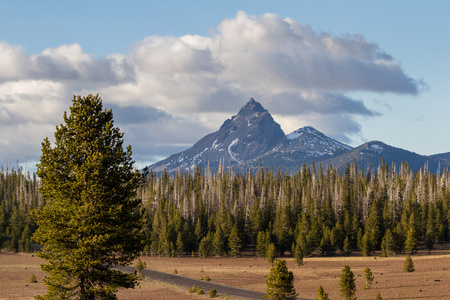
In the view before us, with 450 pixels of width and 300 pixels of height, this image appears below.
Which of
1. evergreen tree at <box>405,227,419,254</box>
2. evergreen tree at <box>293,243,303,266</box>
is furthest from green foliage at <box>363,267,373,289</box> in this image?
evergreen tree at <box>405,227,419,254</box>

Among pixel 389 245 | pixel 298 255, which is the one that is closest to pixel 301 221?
pixel 389 245

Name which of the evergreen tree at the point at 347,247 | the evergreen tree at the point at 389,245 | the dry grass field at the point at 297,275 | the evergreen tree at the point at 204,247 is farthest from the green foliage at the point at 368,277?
the evergreen tree at the point at 204,247

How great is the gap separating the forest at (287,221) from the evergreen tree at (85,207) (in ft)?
268

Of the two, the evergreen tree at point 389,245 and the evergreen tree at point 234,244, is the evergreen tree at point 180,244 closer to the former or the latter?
the evergreen tree at point 234,244

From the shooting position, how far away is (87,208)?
28938 millimetres

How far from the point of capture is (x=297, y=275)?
304 feet

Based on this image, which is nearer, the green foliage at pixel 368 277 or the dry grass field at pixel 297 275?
the dry grass field at pixel 297 275

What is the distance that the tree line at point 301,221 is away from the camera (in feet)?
414

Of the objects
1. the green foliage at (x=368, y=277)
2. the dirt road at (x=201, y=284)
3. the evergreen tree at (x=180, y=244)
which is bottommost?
A: the dirt road at (x=201, y=284)

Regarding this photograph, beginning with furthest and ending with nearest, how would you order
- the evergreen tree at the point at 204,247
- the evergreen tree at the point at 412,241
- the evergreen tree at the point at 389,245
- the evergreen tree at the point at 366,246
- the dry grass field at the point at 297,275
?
1. the evergreen tree at the point at 204,247
2. the evergreen tree at the point at 366,246
3. the evergreen tree at the point at 412,241
4. the evergreen tree at the point at 389,245
5. the dry grass field at the point at 297,275

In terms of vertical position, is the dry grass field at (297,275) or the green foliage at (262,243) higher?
the green foliage at (262,243)

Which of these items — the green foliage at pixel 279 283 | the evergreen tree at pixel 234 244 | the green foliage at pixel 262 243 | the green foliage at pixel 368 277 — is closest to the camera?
the green foliage at pixel 279 283

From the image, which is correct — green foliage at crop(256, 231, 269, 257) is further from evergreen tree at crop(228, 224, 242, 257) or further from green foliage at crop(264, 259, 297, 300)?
green foliage at crop(264, 259, 297, 300)

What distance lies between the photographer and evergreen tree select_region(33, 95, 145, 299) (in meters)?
29.0
